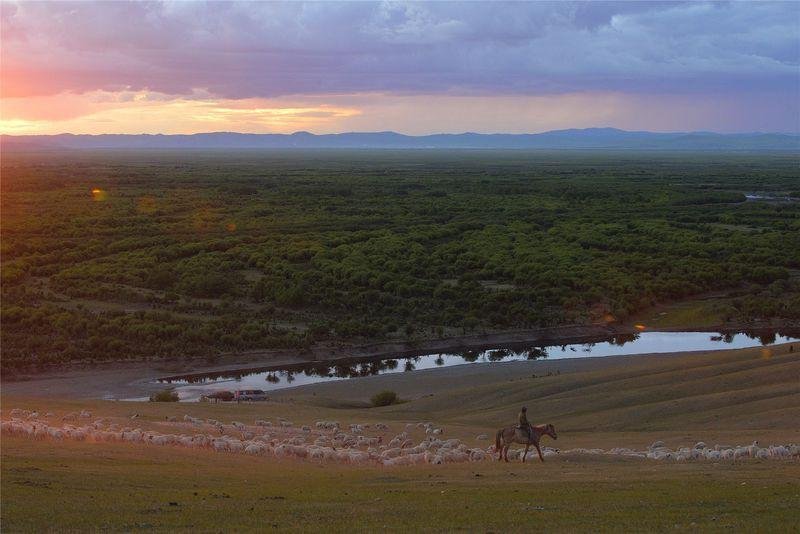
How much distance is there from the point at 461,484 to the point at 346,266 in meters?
46.4

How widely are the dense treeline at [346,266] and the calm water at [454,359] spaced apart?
237 centimetres

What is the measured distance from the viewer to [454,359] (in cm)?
4372

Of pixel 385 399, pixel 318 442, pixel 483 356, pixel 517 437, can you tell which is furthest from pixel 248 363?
pixel 517 437

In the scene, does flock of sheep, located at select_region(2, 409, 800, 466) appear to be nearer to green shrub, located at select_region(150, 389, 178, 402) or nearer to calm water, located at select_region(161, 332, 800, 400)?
green shrub, located at select_region(150, 389, 178, 402)

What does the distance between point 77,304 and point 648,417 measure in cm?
3520

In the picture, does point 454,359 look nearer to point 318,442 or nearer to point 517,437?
point 318,442

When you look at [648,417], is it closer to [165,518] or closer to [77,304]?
[165,518]

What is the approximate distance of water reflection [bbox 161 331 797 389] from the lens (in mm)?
39156

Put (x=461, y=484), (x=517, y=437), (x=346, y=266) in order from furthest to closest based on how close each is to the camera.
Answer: (x=346, y=266) < (x=517, y=437) < (x=461, y=484)

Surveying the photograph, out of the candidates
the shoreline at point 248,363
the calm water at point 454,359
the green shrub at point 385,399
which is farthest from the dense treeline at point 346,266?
the green shrub at point 385,399

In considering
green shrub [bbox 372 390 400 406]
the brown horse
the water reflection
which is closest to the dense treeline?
the water reflection

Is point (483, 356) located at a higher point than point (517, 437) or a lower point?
lower

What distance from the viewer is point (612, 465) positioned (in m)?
17.1

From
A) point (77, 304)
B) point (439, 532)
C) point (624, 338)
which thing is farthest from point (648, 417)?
point (77, 304)
